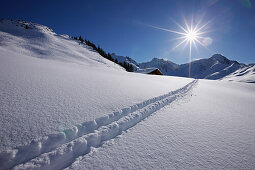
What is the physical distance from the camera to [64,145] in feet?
Answer: 5.11

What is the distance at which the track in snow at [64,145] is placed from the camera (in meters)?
1.26

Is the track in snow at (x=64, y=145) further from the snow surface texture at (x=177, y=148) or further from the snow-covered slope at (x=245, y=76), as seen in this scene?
the snow-covered slope at (x=245, y=76)

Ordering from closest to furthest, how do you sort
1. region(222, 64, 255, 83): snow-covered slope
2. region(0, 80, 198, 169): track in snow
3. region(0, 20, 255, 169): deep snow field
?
region(0, 80, 198, 169): track in snow
region(0, 20, 255, 169): deep snow field
region(222, 64, 255, 83): snow-covered slope

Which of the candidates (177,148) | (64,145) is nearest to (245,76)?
(177,148)

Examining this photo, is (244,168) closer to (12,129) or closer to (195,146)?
(195,146)

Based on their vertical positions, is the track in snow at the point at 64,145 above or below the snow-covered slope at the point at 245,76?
below

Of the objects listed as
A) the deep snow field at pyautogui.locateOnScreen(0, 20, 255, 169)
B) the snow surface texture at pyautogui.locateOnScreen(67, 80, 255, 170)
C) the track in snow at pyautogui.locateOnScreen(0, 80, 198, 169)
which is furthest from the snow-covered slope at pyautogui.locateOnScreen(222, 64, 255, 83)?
the track in snow at pyautogui.locateOnScreen(0, 80, 198, 169)

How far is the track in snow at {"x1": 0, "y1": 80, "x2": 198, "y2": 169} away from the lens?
1.26 metres

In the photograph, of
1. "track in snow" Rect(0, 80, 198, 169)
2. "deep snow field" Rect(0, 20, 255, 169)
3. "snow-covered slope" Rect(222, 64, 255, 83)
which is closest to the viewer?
"track in snow" Rect(0, 80, 198, 169)

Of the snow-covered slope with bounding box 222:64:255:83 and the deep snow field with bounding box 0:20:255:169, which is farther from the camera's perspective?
the snow-covered slope with bounding box 222:64:255:83

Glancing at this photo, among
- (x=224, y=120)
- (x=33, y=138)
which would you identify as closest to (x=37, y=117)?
(x=33, y=138)

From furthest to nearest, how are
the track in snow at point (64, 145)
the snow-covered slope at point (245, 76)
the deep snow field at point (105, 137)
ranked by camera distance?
the snow-covered slope at point (245, 76)
the deep snow field at point (105, 137)
the track in snow at point (64, 145)

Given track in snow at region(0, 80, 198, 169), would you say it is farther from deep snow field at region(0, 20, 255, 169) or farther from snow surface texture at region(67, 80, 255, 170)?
snow surface texture at region(67, 80, 255, 170)

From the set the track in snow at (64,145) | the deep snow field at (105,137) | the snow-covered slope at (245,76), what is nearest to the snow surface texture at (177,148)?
the deep snow field at (105,137)
